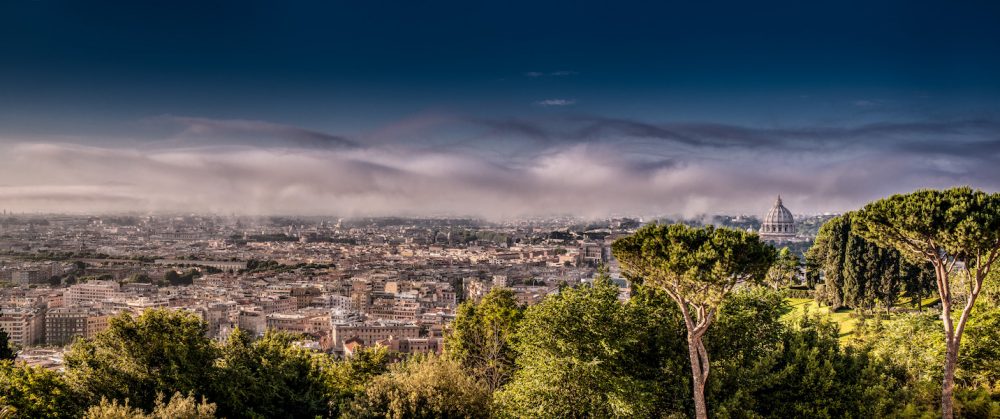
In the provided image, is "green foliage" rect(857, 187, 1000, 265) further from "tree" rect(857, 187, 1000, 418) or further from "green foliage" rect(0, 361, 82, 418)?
"green foliage" rect(0, 361, 82, 418)

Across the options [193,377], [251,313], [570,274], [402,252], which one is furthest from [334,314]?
[402,252]

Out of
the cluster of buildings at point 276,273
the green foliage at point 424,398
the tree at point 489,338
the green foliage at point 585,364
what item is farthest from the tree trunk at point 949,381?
the cluster of buildings at point 276,273

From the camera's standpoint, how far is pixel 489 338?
1695cm

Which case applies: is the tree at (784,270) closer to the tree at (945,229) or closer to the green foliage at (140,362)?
the tree at (945,229)

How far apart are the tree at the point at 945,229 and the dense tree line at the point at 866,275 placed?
16.8 m

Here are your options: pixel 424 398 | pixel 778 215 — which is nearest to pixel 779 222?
pixel 778 215

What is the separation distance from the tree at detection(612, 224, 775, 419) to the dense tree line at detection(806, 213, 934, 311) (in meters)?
18.9

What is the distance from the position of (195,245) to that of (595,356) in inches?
4609

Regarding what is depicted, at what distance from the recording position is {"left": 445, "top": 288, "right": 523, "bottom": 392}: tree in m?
16.6

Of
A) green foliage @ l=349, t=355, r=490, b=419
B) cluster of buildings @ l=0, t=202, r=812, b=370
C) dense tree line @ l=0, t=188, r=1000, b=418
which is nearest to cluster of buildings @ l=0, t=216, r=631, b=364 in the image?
cluster of buildings @ l=0, t=202, r=812, b=370

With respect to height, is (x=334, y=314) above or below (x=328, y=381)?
below

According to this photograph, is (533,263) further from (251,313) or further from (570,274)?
(251,313)

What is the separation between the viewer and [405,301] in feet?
222

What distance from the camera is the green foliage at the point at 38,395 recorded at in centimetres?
1007
